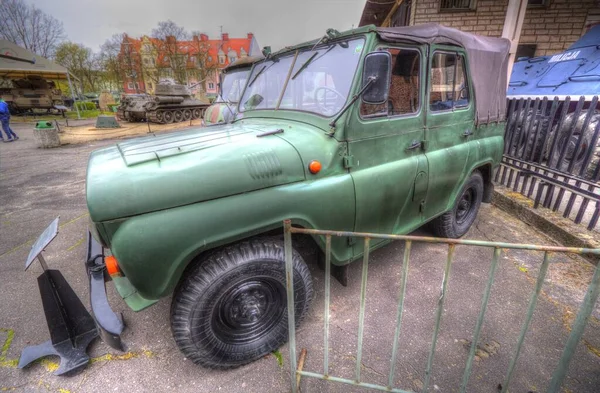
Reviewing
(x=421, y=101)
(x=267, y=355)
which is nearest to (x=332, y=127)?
(x=421, y=101)

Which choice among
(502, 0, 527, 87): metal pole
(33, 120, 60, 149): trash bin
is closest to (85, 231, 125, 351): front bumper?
(502, 0, 527, 87): metal pole

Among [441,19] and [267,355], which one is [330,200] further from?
[441,19]

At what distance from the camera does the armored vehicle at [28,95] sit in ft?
68.7

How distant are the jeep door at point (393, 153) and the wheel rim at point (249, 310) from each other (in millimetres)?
770

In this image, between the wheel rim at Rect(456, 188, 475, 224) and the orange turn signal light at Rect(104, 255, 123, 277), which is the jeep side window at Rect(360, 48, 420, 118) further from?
the orange turn signal light at Rect(104, 255, 123, 277)

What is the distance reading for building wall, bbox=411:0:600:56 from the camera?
27.5 feet

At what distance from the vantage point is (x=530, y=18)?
8.88 meters

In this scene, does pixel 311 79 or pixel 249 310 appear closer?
pixel 249 310

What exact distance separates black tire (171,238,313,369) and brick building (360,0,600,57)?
9.31 meters

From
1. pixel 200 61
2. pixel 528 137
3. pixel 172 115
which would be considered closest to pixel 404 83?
pixel 528 137

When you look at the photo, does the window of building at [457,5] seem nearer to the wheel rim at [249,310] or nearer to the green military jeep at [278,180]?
the green military jeep at [278,180]

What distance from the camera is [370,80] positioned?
77.5 inches

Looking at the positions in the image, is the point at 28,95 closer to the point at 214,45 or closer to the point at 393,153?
the point at 393,153

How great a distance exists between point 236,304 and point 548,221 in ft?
12.8
